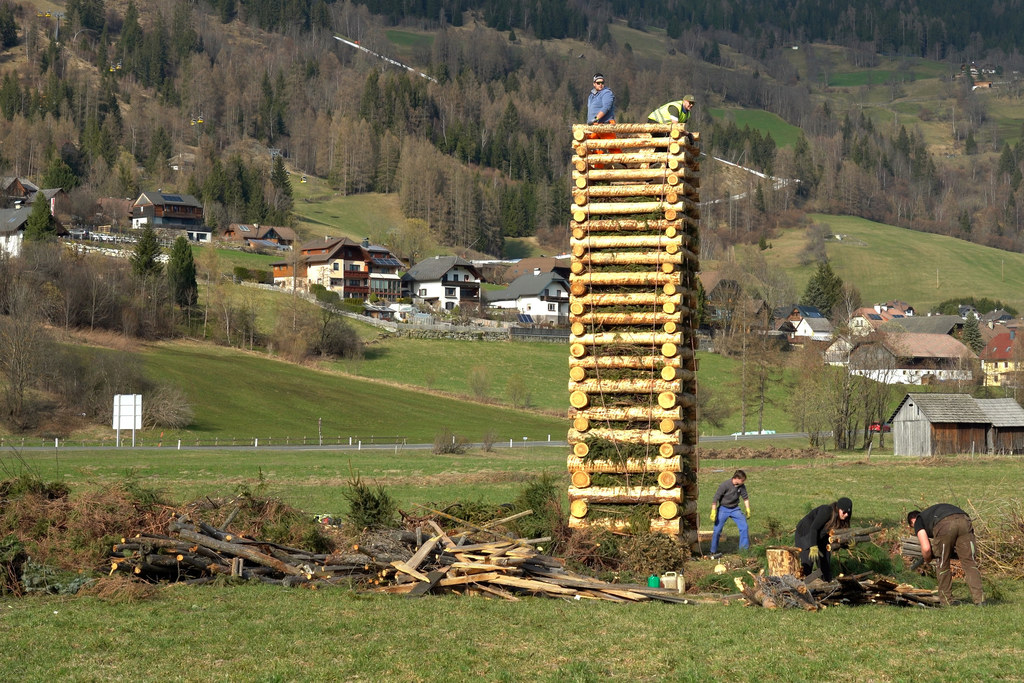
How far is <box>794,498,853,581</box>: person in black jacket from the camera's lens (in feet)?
51.5

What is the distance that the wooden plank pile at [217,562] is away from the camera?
16219mm

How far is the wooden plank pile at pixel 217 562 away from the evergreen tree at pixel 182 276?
87.5 metres

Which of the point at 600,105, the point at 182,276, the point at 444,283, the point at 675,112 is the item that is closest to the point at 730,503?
the point at 675,112

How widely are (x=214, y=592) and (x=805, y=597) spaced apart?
811 centimetres

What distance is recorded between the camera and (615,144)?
20.8 meters

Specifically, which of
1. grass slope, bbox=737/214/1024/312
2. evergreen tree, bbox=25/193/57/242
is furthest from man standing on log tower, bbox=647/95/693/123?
grass slope, bbox=737/214/1024/312

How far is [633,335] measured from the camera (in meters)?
19.8

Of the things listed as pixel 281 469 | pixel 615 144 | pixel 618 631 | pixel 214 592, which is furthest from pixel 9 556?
pixel 281 469

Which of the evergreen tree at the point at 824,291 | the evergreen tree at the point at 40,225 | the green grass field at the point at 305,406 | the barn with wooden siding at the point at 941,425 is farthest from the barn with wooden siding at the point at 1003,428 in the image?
the evergreen tree at the point at 824,291

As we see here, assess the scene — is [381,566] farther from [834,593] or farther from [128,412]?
[128,412]

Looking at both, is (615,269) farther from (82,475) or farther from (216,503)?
(82,475)

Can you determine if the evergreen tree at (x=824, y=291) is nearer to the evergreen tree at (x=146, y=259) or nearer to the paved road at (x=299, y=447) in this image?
the evergreen tree at (x=146, y=259)

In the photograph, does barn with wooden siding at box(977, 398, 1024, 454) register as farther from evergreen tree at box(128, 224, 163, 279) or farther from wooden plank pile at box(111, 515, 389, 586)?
evergreen tree at box(128, 224, 163, 279)

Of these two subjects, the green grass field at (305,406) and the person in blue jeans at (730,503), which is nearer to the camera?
the person in blue jeans at (730,503)
